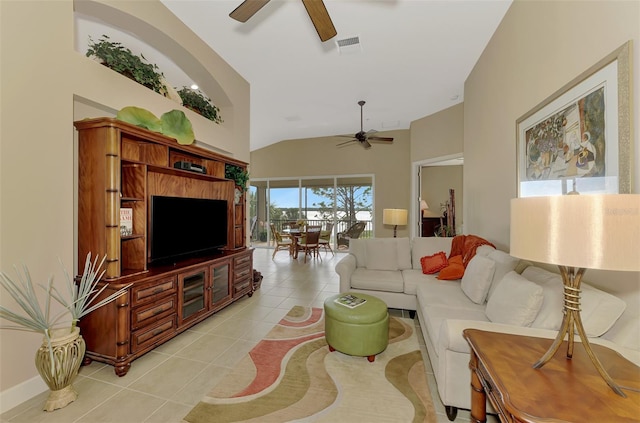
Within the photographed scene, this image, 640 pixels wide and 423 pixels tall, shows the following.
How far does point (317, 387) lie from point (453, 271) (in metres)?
1.97

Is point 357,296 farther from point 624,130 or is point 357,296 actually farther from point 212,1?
point 212,1

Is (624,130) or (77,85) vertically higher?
(77,85)

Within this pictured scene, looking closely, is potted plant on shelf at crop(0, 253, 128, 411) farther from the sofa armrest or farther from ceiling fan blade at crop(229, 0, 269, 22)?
the sofa armrest

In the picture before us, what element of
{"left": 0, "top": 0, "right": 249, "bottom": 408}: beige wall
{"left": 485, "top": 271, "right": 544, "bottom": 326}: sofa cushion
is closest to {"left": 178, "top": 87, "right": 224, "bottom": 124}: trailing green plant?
{"left": 0, "top": 0, "right": 249, "bottom": 408}: beige wall

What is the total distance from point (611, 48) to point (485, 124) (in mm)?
2104

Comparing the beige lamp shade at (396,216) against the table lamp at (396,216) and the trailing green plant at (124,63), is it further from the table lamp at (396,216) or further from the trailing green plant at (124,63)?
the trailing green plant at (124,63)

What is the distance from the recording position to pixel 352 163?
26.0 ft

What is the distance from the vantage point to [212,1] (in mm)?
2768

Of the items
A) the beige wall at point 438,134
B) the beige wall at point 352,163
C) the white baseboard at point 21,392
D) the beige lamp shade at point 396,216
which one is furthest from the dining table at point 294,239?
the white baseboard at point 21,392

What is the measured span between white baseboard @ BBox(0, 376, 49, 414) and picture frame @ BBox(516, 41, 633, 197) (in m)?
3.52

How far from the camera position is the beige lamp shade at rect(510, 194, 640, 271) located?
0.87m

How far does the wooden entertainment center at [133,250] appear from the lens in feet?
6.80

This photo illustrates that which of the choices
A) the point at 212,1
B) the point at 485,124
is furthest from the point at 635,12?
the point at 212,1

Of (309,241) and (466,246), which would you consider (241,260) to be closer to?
(466,246)
